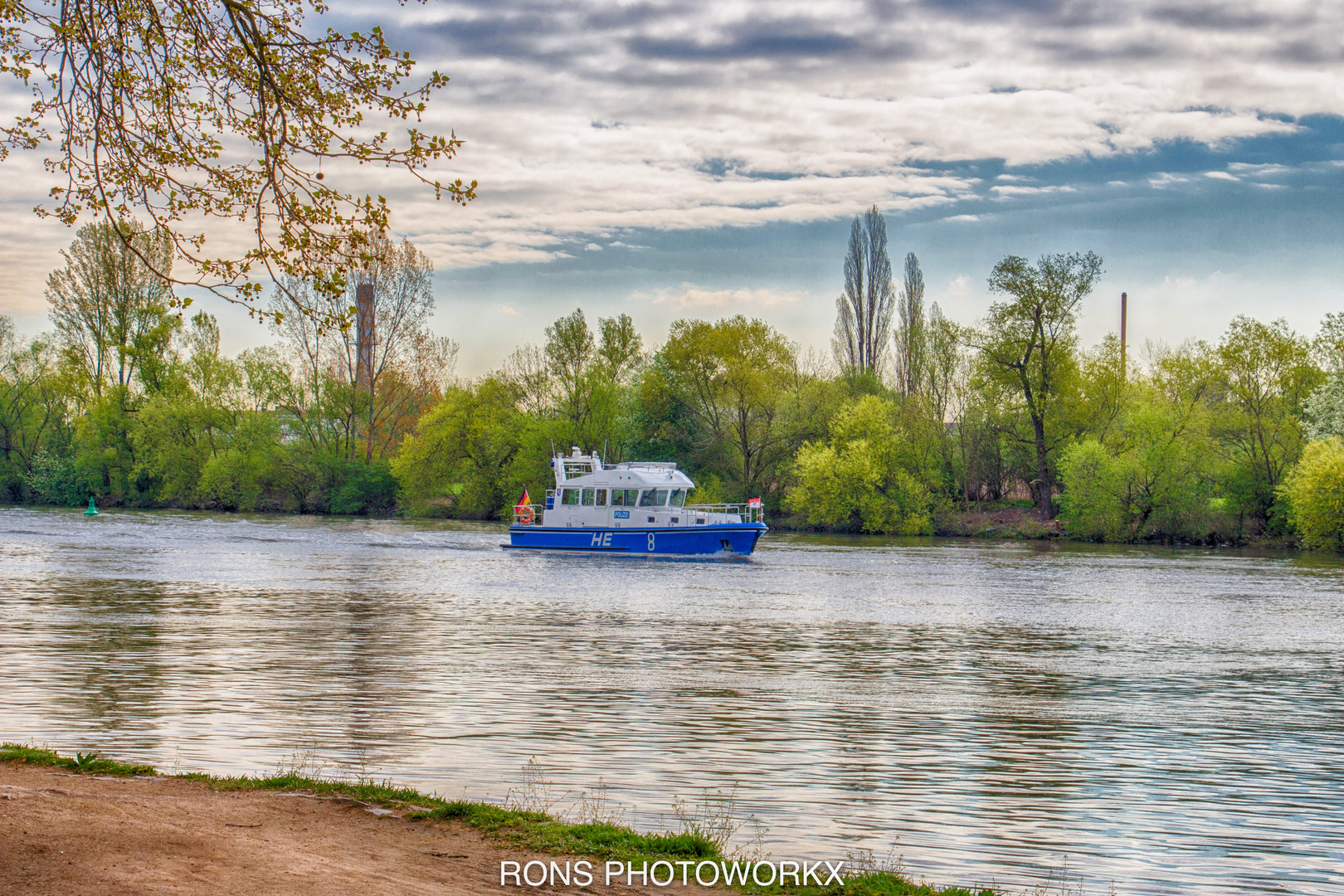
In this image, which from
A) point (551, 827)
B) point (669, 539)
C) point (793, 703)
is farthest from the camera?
point (669, 539)

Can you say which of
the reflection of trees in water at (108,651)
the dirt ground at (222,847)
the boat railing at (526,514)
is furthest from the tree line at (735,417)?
the dirt ground at (222,847)

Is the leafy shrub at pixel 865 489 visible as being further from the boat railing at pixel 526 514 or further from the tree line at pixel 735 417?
the boat railing at pixel 526 514

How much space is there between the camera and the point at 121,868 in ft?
21.3

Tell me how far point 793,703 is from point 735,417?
64.7 meters

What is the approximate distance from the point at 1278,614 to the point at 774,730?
72.7ft

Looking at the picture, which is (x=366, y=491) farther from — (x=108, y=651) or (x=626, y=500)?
(x=108, y=651)

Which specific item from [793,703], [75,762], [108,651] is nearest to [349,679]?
[108,651]

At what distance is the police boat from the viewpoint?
50.2 m

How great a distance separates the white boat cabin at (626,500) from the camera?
50562 mm

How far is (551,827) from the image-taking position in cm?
820

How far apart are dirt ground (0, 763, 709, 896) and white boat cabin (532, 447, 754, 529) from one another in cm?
4187

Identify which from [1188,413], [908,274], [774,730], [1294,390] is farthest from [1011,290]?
[774,730]

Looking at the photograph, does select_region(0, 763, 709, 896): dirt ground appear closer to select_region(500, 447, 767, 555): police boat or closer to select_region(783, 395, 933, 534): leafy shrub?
select_region(500, 447, 767, 555): police boat

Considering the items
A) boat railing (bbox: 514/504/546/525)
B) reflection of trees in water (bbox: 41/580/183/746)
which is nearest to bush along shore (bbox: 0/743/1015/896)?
reflection of trees in water (bbox: 41/580/183/746)
